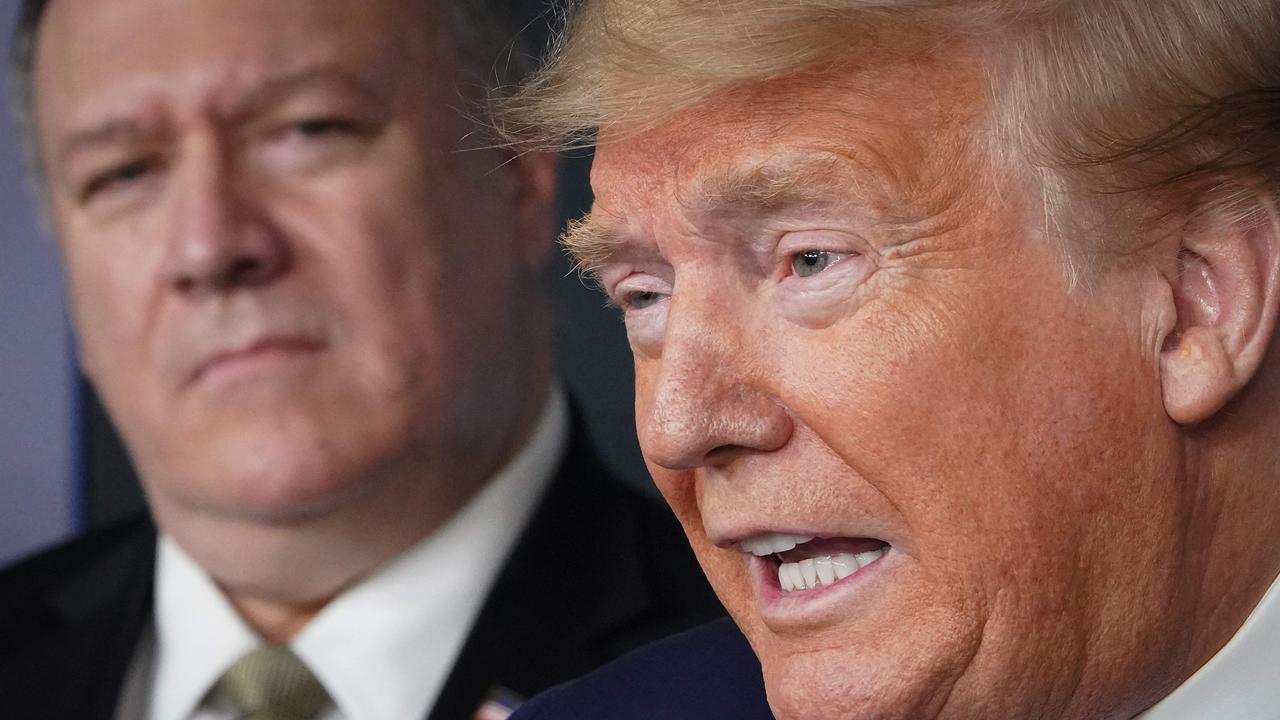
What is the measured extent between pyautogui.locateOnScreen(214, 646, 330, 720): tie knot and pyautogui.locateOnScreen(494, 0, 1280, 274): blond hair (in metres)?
0.89

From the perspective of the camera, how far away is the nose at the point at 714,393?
0.89 meters

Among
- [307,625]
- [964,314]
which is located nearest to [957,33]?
[964,314]

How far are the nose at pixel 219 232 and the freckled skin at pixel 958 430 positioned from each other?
2.35ft

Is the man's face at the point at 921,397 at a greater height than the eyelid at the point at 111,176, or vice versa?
the eyelid at the point at 111,176

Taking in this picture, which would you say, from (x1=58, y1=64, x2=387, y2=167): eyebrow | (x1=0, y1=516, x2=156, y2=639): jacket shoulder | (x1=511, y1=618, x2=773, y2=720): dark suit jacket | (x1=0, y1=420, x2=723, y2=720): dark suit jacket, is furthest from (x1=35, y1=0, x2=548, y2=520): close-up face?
(x1=511, y1=618, x2=773, y2=720): dark suit jacket

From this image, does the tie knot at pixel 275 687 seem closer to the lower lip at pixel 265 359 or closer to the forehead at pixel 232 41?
the lower lip at pixel 265 359

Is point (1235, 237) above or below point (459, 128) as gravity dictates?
below

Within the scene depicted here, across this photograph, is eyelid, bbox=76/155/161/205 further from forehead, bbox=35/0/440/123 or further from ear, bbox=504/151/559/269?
ear, bbox=504/151/559/269

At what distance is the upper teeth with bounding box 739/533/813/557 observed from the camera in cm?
93

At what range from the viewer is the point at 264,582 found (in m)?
1.54

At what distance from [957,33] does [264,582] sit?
3.22 ft

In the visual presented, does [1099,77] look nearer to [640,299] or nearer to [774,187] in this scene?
[774,187]

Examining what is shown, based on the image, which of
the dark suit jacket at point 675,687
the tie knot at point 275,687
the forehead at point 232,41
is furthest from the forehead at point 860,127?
the tie knot at point 275,687

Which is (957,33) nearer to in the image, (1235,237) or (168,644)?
(1235,237)
